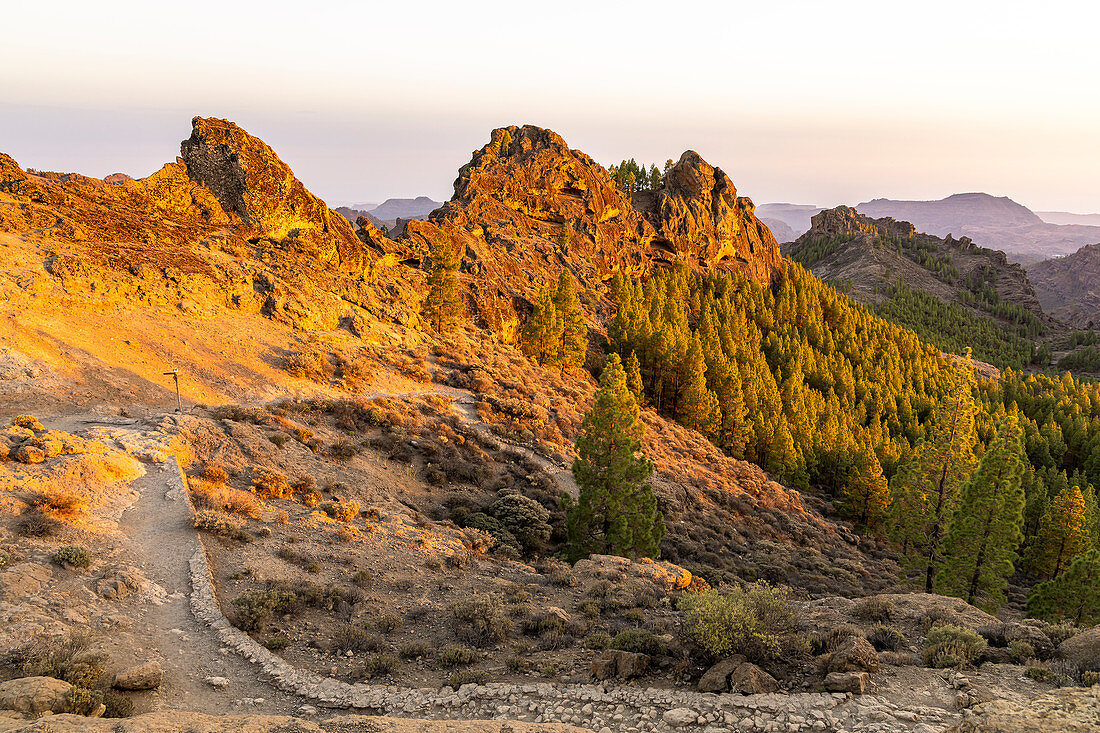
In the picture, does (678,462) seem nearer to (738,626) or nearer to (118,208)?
(738,626)

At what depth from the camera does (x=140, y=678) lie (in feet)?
37.1

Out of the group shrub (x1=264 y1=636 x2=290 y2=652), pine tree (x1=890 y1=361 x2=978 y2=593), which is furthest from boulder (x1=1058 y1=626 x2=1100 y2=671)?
pine tree (x1=890 y1=361 x2=978 y2=593)

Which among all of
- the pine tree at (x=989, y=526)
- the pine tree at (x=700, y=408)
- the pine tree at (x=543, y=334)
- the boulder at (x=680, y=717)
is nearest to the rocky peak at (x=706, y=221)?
the pine tree at (x=700, y=408)

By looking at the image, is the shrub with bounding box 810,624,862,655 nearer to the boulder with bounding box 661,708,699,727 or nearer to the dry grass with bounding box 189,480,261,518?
the boulder with bounding box 661,708,699,727

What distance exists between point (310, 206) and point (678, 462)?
1586 inches

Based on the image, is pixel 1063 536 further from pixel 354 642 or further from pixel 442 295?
pixel 354 642

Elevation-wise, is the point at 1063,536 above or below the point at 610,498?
below

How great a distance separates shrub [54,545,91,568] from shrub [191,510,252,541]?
321 cm

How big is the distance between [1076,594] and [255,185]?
63.0 metres

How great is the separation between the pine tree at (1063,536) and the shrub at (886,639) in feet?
149

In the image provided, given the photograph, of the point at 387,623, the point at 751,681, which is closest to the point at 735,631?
the point at 751,681

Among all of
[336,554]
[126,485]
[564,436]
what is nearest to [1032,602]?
[564,436]

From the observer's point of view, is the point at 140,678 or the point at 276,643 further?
the point at 276,643

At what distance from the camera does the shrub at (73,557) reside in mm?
15008
